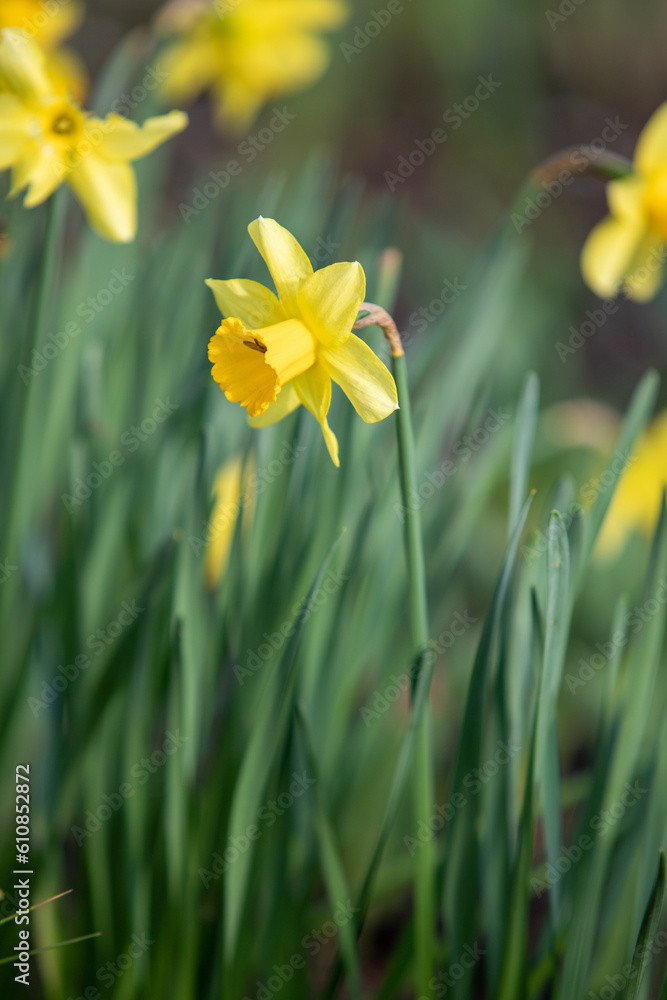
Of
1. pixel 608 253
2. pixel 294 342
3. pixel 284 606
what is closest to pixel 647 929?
pixel 284 606

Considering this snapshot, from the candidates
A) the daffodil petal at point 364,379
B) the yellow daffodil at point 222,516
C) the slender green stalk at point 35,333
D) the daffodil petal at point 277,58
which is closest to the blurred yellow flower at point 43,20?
the daffodil petal at point 277,58

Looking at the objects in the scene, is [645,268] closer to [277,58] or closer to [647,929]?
[647,929]

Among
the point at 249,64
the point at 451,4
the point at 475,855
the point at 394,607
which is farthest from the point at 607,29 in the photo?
the point at 475,855

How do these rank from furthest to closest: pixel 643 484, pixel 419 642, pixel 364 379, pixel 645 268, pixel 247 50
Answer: pixel 247 50 → pixel 643 484 → pixel 645 268 → pixel 419 642 → pixel 364 379

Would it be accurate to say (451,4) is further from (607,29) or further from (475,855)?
(475,855)

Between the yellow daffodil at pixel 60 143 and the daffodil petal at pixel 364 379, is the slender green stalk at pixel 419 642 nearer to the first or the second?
the daffodil petal at pixel 364 379

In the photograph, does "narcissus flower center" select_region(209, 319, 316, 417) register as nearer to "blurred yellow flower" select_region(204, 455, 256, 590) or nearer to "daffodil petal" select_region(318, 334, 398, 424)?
"daffodil petal" select_region(318, 334, 398, 424)

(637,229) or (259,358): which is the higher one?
(637,229)

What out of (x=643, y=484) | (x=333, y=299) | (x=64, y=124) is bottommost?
(x=643, y=484)
